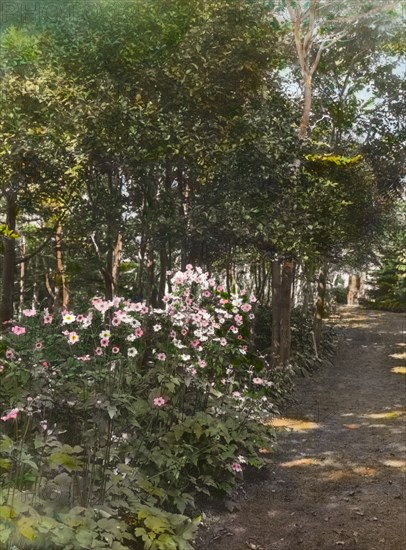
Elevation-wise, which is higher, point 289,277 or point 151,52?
point 151,52

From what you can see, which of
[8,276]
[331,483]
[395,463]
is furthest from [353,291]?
[331,483]

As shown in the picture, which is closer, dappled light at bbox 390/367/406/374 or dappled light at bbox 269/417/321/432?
dappled light at bbox 269/417/321/432

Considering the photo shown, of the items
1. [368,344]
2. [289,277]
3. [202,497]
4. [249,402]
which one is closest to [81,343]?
[249,402]

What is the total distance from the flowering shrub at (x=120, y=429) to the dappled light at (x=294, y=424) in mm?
2148

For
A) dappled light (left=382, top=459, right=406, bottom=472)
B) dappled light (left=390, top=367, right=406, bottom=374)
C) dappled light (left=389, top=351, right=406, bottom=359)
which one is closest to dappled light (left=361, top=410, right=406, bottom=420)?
dappled light (left=382, top=459, right=406, bottom=472)

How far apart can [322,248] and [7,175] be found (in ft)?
20.1

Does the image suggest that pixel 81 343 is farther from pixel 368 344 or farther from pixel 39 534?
pixel 368 344

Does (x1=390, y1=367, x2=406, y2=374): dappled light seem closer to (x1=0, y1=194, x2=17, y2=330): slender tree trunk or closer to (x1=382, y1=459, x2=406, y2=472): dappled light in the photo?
(x1=382, y1=459, x2=406, y2=472): dappled light

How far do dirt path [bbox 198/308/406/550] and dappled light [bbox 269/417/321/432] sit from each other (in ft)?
0.06

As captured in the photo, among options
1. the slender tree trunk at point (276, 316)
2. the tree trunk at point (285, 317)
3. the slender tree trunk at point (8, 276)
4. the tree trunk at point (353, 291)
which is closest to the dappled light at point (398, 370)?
the tree trunk at point (285, 317)

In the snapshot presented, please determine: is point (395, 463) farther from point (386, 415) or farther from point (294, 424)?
point (386, 415)

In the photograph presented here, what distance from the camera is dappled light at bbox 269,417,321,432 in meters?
9.44

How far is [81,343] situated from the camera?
26.9 ft

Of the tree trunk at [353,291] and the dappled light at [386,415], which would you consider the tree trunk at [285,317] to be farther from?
the tree trunk at [353,291]
